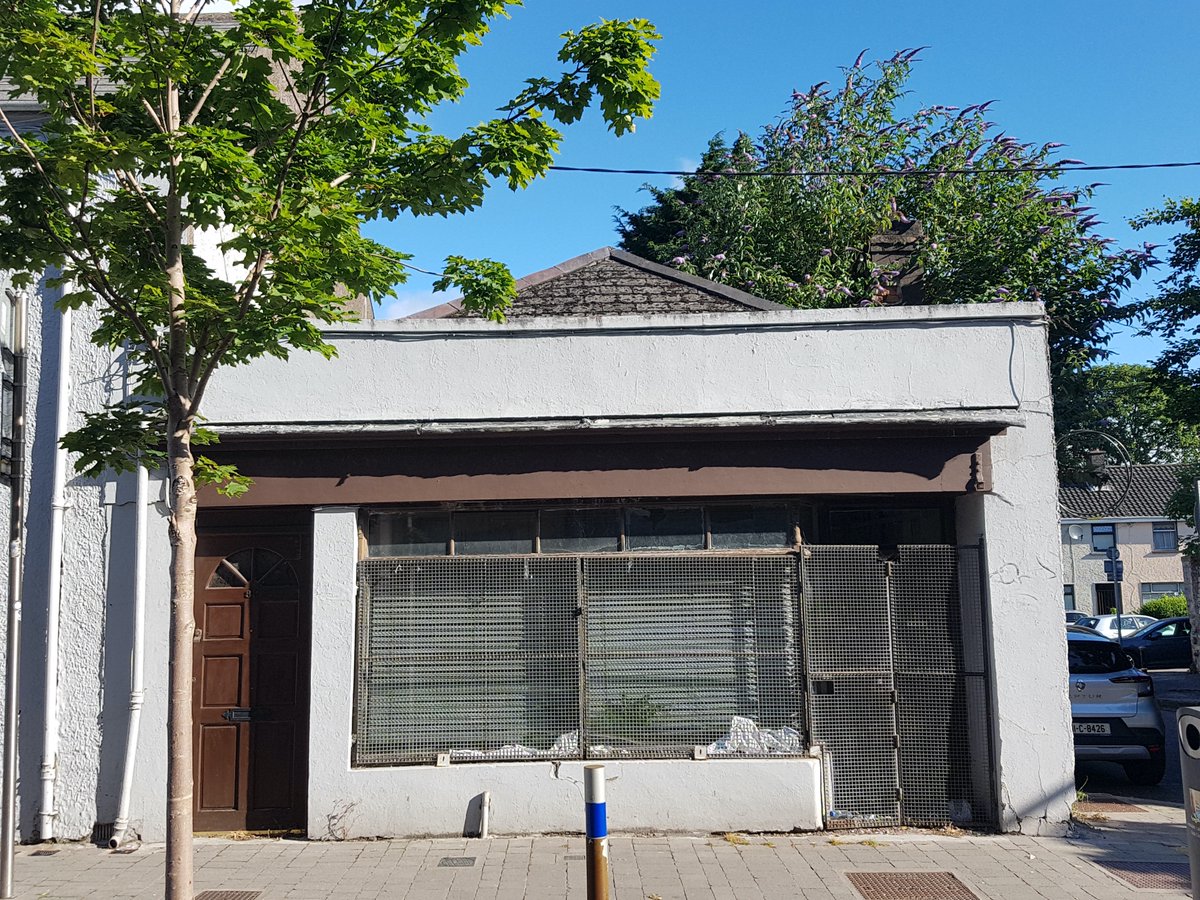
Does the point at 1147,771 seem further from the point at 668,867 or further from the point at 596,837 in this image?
the point at 596,837

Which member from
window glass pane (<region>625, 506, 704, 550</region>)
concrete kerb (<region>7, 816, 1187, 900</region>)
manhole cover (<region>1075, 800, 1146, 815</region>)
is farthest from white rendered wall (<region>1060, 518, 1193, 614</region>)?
window glass pane (<region>625, 506, 704, 550</region>)

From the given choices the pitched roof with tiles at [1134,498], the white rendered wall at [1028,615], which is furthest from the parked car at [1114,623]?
the white rendered wall at [1028,615]

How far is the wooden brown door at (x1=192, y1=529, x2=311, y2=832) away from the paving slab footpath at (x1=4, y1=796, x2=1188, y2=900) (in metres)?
0.39

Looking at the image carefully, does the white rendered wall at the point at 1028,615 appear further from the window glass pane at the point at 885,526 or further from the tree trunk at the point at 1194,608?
the tree trunk at the point at 1194,608

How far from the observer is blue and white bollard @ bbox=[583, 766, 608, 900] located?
17.0 feet

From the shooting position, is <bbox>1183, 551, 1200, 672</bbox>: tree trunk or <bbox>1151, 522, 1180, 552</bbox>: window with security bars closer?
<bbox>1183, 551, 1200, 672</bbox>: tree trunk

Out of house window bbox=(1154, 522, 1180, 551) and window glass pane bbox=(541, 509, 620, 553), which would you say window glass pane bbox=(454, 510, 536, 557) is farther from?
house window bbox=(1154, 522, 1180, 551)

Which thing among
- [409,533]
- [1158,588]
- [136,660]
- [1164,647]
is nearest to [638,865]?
[409,533]

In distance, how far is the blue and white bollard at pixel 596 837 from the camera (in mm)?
5188

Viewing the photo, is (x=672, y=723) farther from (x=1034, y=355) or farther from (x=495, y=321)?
(x=1034, y=355)

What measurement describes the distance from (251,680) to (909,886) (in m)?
5.28

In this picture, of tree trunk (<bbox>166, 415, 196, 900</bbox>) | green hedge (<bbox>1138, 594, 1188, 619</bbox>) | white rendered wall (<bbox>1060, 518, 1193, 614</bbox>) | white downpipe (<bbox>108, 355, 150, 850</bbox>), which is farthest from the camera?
white rendered wall (<bbox>1060, 518, 1193, 614</bbox>)

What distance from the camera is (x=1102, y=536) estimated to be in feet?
151

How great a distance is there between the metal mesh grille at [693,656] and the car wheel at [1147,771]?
14.8ft
